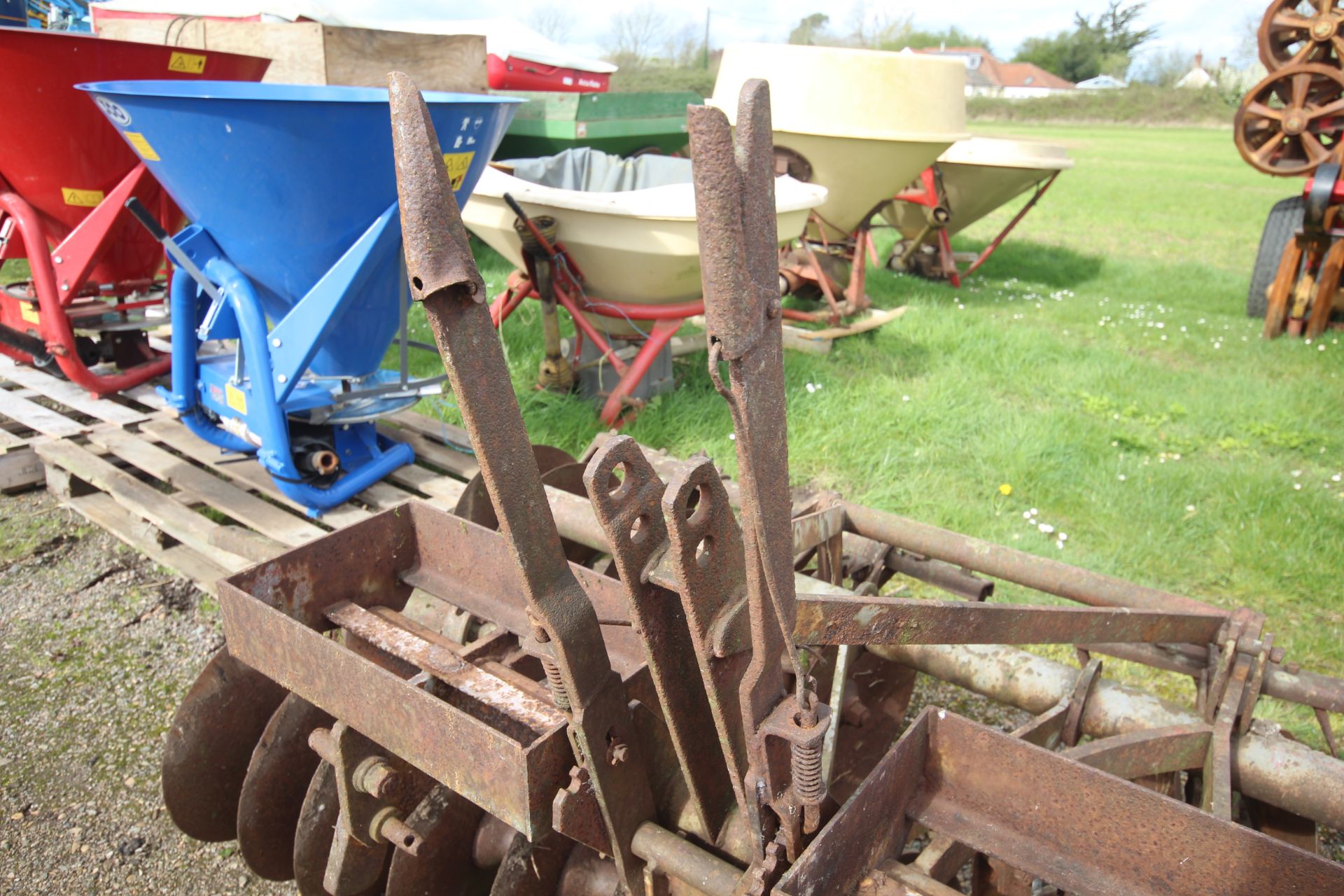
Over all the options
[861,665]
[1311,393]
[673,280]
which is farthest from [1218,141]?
[861,665]

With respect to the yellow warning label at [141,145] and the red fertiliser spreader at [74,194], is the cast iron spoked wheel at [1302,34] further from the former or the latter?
the yellow warning label at [141,145]

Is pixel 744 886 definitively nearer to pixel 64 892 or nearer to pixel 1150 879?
pixel 1150 879

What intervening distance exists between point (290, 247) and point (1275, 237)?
6.81 meters

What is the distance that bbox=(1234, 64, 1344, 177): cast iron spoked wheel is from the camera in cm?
579

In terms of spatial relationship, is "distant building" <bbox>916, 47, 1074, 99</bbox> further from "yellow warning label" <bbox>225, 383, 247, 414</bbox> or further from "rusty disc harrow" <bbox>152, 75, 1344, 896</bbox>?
"rusty disc harrow" <bbox>152, 75, 1344, 896</bbox>

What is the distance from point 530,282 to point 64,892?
3119mm

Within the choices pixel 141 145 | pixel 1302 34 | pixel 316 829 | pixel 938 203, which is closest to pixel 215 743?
pixel 316 829

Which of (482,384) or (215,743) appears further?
(215,743)

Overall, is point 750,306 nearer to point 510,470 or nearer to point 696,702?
point 510,470

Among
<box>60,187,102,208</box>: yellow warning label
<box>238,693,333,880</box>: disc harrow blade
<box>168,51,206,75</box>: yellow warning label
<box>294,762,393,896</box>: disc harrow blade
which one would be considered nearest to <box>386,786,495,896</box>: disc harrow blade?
<box>294,762,393,896</box>: disc harrow blade

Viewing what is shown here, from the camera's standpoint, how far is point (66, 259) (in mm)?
3846

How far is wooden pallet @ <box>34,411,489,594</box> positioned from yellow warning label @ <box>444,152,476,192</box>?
1.10 metres

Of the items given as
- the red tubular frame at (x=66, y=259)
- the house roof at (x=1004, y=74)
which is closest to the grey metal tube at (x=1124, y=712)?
the red tubular frame at (x=66, y=259)

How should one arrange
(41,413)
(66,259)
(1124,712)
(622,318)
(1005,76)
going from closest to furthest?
(1124,712) < (66,259) < (41,413) < (622,318) < (1005,76)
